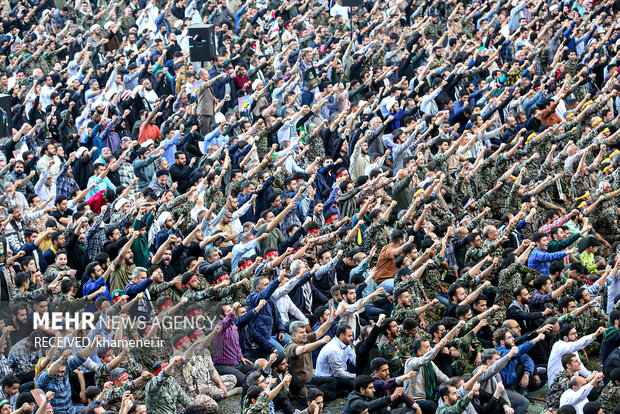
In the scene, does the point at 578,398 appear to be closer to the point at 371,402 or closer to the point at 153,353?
the point at 371,402

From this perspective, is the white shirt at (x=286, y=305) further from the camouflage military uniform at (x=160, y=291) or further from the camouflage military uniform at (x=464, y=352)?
the camouflage military uniform at (x=464, y=352)

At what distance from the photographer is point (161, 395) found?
1193cm

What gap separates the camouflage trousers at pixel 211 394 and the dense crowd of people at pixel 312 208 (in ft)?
0.09

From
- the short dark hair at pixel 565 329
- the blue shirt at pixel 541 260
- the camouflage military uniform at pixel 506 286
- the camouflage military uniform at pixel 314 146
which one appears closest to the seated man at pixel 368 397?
the short dark hair at pixel 565 329

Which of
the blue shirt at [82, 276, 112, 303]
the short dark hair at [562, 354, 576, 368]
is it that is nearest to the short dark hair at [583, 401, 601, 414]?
the short dark hair at [562, 354, 576, 368]

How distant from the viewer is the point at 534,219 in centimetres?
1673

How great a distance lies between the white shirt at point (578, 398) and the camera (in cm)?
1166

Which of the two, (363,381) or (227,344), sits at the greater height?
(227,344)

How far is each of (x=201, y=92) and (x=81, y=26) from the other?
5.92 metres

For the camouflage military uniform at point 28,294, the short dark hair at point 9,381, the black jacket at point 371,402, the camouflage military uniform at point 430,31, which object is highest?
the camouflage military uniform at point 430,31

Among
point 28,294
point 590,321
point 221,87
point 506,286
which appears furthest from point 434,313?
point 221,87

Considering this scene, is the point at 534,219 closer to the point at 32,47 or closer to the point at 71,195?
the point at 71,195

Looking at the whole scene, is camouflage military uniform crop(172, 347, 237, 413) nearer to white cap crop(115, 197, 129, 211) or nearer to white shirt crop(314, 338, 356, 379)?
white shirt crop(314, 338, 356, 379)

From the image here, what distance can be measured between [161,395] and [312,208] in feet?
19.7
